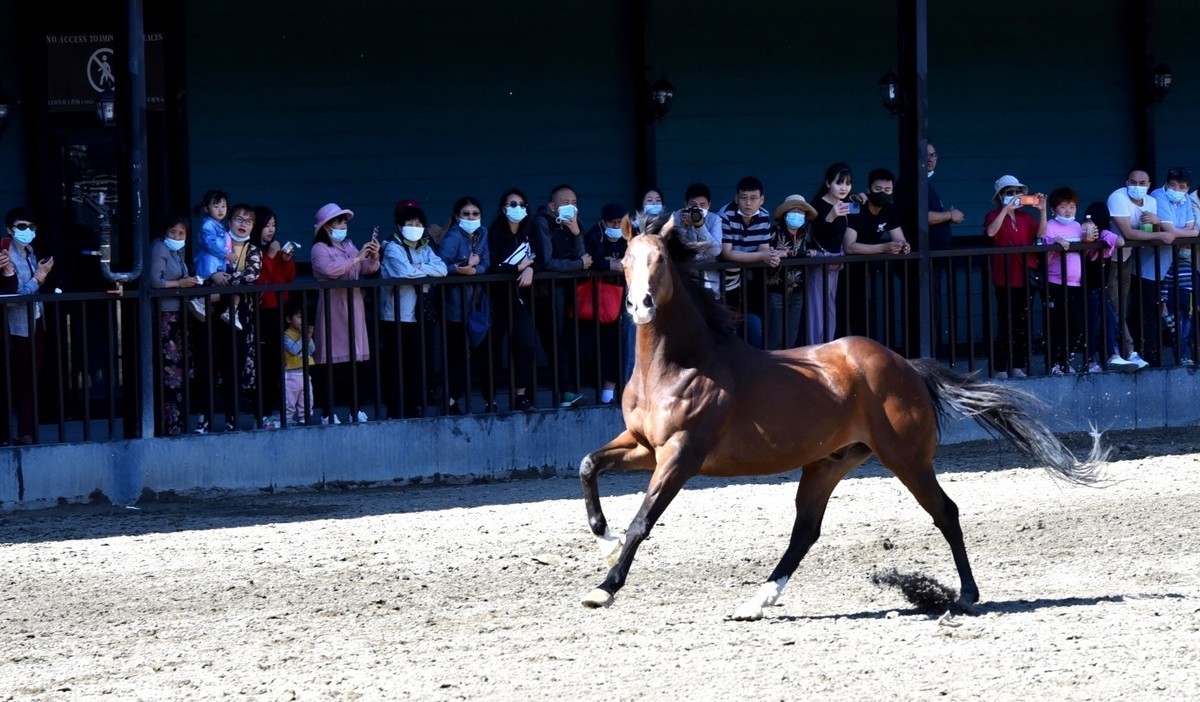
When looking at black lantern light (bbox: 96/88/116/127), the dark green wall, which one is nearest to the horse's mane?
black lantern light (bbox: 96/88/116/127)

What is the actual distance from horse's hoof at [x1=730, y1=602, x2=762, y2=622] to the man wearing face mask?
5098 millimetres

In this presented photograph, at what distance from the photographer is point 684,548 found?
29.9 feet

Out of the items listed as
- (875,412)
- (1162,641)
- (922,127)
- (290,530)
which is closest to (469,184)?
(922,127)

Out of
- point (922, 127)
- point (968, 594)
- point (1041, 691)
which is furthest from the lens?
point (922, 127)

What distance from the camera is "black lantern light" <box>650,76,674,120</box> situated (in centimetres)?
1416

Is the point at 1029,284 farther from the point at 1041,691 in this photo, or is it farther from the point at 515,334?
the point at 1041,691

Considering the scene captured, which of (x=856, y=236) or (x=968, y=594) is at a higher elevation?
(x=856, y=236)

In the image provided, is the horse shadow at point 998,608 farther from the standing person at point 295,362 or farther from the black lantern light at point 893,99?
the black lantern light at point 893,99

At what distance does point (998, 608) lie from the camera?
7715mm

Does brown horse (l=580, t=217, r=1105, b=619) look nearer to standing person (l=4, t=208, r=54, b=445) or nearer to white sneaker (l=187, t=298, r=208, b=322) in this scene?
white sneaker (l=187, t=298, r=208, b=322)

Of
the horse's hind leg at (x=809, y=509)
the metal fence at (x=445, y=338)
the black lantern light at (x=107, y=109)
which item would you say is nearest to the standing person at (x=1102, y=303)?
the metal fence at (x=445, y=338)

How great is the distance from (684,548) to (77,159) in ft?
20.2

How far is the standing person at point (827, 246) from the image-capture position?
40.3ft

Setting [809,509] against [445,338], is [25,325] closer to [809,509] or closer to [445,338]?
[445,338]
